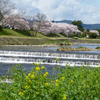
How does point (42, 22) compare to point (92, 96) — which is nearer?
point (92, 96)

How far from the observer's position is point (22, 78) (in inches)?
231

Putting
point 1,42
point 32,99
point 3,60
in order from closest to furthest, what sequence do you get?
1. point 32,99
2. point 3,60
3. point 1,42

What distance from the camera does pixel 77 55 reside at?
24703 mm

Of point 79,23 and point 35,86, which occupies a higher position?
point 79,23

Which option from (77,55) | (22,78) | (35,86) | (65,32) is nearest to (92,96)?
(35,86)

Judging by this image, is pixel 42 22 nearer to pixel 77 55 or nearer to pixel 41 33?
pixel 41 33

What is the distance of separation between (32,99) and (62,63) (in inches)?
584

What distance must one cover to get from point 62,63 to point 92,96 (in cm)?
1438

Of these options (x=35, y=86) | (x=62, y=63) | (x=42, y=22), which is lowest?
(x=62, y=63)

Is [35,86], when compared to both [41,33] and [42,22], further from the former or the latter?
[41,33]

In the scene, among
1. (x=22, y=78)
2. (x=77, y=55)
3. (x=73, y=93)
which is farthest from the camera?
(x=77, y=55)

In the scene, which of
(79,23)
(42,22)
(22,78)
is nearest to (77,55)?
(22,78)

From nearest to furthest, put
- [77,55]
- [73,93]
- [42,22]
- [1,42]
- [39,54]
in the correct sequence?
[73,93] < [77,55] < [39,54] < [1,42] < [42,22]

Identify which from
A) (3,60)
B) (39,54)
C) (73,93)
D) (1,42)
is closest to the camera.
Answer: (73,93)
